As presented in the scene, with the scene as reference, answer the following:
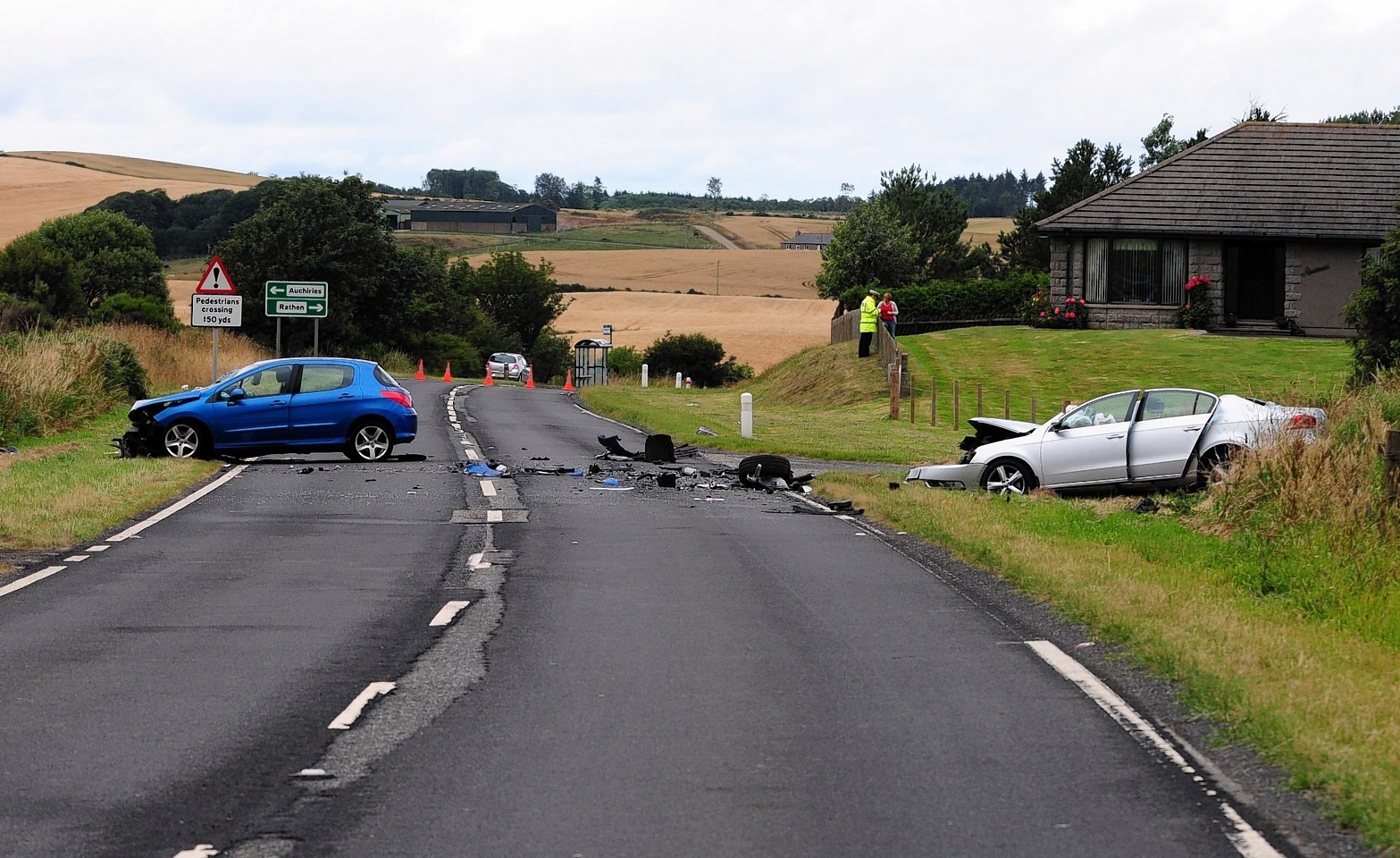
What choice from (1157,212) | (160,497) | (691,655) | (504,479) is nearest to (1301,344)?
(1157,212)

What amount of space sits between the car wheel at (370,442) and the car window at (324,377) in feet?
2.35

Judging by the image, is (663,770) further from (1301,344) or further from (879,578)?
(1301,344)

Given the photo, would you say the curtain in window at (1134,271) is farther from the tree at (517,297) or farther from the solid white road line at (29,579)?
the tree at (517,297)

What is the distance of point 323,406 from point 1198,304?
29.0 meters

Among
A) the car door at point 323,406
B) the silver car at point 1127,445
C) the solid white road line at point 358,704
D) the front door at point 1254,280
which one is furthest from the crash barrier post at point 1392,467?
the front door at point 1254,280

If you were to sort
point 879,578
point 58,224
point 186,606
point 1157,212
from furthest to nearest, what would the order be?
1. point 58,224
2. point 1157,212
3. point 879,578
4. point 186,606

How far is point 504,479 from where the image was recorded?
72.5ft

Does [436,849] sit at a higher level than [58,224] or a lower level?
lower

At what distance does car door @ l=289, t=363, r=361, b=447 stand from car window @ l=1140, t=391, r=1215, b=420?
38.1 ft

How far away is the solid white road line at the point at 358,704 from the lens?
7.76m

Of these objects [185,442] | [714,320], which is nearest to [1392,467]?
[185,442]

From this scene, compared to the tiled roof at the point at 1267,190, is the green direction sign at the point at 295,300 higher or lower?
lower

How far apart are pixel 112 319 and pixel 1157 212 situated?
35454 millimetres

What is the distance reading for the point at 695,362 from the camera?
81438 millimetres
